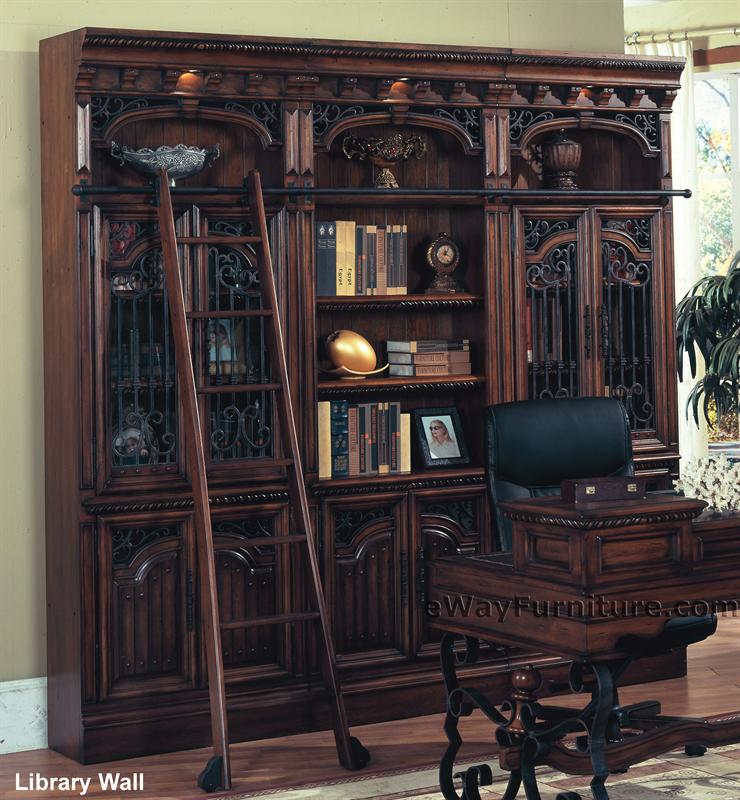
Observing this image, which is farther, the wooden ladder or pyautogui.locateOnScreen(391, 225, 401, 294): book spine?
pyautogui.locateOnScreen(391, 225, 401, 294): book spine

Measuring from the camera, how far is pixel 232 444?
4789 millimetres

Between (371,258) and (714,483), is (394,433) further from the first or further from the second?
(714,483)

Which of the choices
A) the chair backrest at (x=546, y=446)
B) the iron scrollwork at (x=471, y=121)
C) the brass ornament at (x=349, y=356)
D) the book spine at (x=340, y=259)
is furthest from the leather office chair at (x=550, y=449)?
the iron scrollwork at (x=471, y=121)

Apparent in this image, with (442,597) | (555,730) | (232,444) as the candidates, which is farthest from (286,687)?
(555,730)

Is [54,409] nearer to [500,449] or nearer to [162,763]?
[162,763]

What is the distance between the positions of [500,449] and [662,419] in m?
1.44

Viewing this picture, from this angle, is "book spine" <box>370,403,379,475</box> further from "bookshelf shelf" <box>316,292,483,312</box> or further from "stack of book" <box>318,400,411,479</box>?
"bookshelf shelf" <box>316,292,483,312</box>

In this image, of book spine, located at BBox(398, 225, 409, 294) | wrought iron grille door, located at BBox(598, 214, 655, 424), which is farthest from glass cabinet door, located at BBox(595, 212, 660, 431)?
book spine, located at BBox(398, 225, 409, 294)

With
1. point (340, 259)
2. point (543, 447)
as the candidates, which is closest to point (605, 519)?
point (543, 447)

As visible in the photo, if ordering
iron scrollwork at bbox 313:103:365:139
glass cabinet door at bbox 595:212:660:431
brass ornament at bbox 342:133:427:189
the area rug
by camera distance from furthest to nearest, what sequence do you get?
glass cabinet door at bbox 595:212:660:431, brass ornament at bbox 342:133:427:189, iron scrollwork at bbox 313:103:365:139, the area rug

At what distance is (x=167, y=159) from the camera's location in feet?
15.2

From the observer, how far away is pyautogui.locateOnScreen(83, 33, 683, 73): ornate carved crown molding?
4477 mm

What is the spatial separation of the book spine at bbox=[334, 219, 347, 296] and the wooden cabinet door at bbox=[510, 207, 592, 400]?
71 centimetres

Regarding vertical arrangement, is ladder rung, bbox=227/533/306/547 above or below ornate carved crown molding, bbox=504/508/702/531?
below
